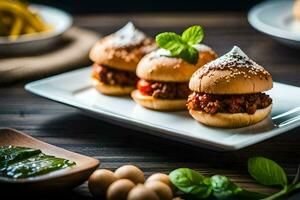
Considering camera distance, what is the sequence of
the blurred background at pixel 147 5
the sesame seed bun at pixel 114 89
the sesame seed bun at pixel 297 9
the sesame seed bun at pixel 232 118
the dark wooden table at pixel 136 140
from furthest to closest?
1. the blurred background at pixel 147 5
2. the sesame seed bun at pixel 297 9
3. the sesame seed bun at pixel 114 89
4. the sesame seed bun at pixel 232 118
5. the dark wooden table at pixel 136 140

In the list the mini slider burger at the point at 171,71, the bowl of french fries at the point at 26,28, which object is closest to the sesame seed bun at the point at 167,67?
the mini slider burger at the point at 171,71

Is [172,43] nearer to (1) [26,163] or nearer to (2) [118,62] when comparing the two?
(2) [118,62]

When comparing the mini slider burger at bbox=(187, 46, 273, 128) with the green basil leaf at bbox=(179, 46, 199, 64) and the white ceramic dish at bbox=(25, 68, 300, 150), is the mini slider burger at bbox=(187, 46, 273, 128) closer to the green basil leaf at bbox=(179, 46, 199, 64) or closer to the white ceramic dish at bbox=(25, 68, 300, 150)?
the white ceramic dish at bbox=(25, 68, 300, 150)

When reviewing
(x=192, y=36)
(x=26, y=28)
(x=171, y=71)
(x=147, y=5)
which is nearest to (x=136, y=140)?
(x=171, y=71)

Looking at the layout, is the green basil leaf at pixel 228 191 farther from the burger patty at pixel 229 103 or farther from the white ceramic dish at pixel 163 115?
the burger patty at pixel 229 103

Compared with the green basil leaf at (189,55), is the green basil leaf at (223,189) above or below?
below

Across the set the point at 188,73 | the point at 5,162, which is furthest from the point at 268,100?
the point at 5,162

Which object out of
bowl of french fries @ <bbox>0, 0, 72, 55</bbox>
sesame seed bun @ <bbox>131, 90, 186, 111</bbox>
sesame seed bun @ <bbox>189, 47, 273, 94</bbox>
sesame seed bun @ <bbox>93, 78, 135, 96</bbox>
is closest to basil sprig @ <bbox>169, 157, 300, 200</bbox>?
sesame seed bun @ <bbox>189, 47, 273, 94</bbox>

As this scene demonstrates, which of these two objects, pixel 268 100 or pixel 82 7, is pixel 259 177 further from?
pixel 82 7
